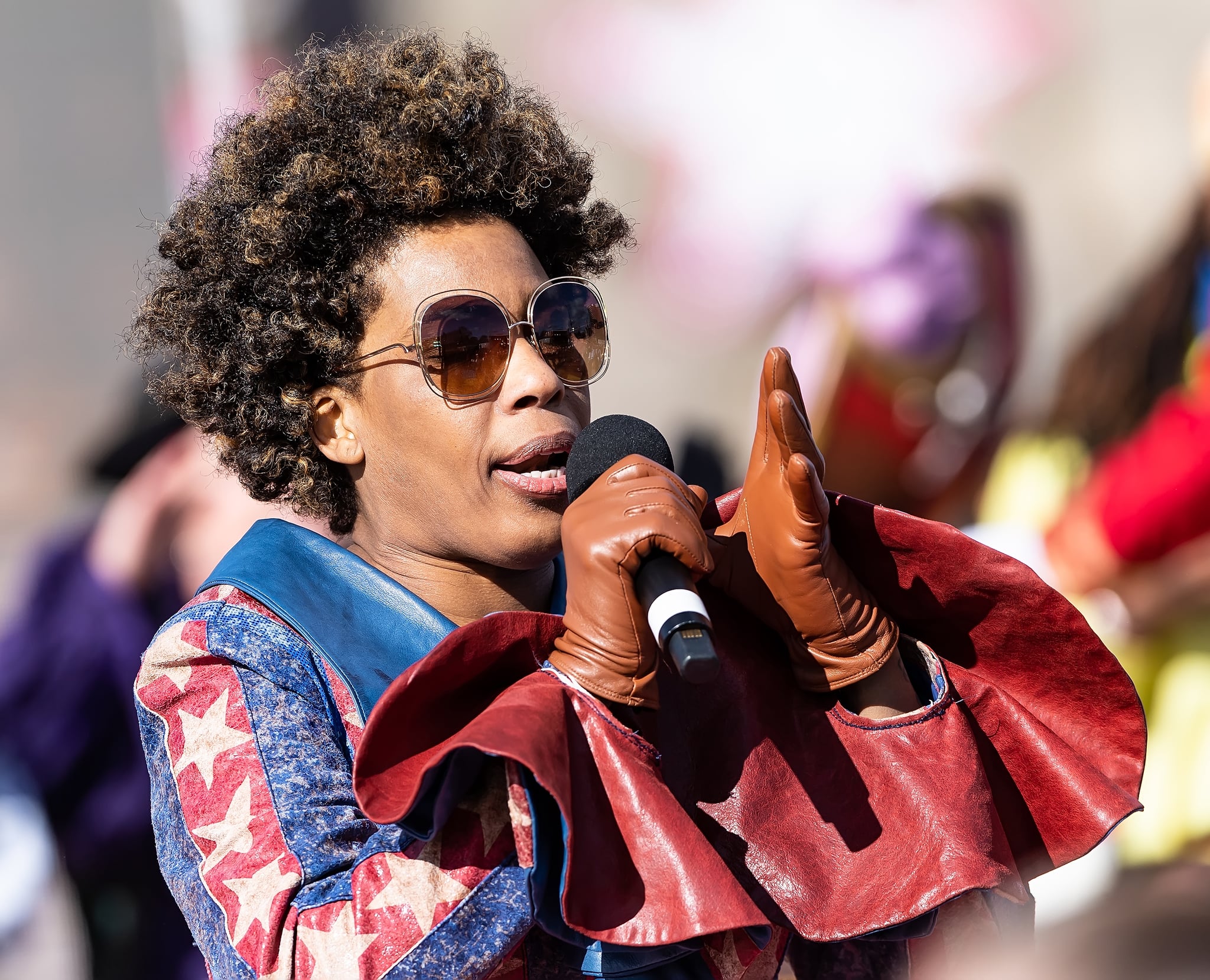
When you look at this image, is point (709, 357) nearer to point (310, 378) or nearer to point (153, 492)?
point (153, 492)


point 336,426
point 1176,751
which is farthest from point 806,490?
point 1176,751

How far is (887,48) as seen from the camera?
4301mm

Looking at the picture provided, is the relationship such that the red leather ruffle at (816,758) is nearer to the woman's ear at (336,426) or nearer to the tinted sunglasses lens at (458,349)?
the tinted sunglasses lens at (458,349)

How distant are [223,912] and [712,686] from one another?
2.17ft

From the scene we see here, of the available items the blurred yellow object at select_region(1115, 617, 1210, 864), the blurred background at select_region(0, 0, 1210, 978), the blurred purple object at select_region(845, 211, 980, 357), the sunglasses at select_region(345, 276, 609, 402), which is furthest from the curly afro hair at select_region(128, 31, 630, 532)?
the blurred yellow object at select_region(1115, 617, 1210, 864)

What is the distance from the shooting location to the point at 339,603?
177cm

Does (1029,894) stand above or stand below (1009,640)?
below

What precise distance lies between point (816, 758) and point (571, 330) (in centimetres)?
75

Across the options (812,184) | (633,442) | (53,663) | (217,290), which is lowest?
(53,663)

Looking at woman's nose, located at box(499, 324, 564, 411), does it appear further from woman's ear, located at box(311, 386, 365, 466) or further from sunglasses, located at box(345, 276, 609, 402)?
woman's ear, located at box(311, 386, 365, 466)

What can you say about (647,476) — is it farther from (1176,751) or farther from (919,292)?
(1176,751)

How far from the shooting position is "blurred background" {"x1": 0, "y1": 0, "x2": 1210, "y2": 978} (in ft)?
11.8

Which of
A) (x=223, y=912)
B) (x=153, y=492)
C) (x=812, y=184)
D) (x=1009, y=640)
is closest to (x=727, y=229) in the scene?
(x=812, y=184)

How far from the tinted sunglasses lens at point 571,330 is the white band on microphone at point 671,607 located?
69cm
